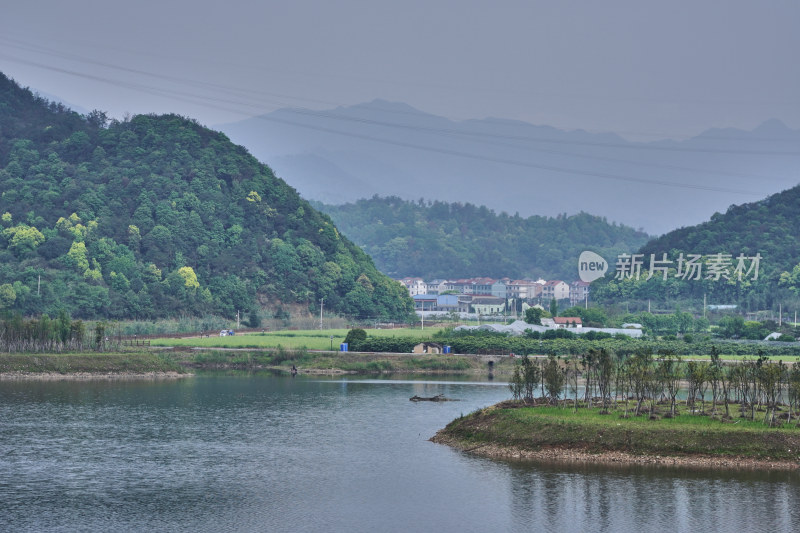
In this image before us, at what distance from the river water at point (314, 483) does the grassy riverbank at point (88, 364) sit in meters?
19.9

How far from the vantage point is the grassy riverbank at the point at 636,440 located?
148ft

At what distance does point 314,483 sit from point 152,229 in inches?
4083

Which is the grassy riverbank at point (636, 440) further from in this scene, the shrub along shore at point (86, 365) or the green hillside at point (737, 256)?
the green hillside at point (737, 256)

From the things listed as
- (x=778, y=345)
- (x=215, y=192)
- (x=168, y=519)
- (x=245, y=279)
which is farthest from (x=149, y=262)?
(x=168, y=519)

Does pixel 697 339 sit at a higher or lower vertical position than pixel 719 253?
lower

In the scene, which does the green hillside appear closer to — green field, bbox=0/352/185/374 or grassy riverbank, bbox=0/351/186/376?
grassy riverbank, bbox=0/351/186/376

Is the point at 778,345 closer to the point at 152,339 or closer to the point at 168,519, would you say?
the point at 152,339

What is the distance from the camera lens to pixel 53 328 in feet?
283

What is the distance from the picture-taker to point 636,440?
46344mm

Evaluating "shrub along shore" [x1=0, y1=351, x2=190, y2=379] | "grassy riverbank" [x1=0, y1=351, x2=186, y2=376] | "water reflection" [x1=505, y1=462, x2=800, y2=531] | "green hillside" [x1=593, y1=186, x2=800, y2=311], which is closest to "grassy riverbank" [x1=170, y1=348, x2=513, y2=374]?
"grassy riverbank" [x1=0, y1=351, x2=186, y2=376]

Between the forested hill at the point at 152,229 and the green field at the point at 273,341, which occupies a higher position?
the forested hill at the point at 152,229

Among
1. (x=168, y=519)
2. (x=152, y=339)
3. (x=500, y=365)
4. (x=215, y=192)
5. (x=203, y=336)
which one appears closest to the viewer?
(x=168, y=519)

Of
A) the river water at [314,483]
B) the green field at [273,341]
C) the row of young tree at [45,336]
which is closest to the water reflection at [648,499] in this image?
the river water at [314,483]

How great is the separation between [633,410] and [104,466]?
26.6 metres
